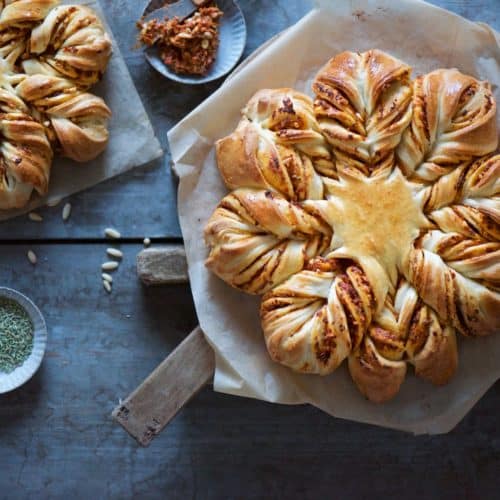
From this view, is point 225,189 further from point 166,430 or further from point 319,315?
point 166,430

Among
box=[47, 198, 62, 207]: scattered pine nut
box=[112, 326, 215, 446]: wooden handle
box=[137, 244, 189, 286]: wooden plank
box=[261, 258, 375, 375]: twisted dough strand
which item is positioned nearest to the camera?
box=[261, 258, 375, 375]: twisted dough strand

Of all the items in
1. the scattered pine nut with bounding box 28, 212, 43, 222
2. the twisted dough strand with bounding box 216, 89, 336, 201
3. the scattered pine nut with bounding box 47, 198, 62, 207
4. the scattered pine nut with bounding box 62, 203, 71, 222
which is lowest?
the scattered pine nut with bounding box 28, 212, 43, 222

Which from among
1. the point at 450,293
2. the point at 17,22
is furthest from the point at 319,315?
the point at 17,22

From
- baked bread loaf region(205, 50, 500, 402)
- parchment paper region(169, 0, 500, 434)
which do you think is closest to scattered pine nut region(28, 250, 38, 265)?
parchment paper region(169, 0, 500, 434)

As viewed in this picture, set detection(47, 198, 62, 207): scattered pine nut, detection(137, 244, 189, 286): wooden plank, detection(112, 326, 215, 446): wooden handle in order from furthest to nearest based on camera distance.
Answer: detection(47, 198, 62, 207): scattered pine nut
detection(137, 244, 189, 286): wooden plank
detection(112, 326, 215, 446): wooden handle

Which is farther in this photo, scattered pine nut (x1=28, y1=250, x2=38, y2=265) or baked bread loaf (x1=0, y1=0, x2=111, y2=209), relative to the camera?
scattered pine nut (x1=28, y1=250, x2=38, y2=265)

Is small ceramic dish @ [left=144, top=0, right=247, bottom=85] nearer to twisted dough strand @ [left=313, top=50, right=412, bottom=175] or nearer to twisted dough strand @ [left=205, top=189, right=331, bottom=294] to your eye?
twisted dough strand @ [left=313, top=50, right=412, bottom=175]
